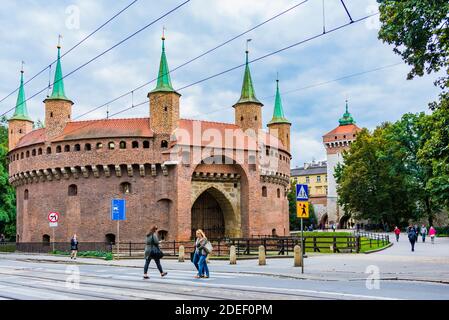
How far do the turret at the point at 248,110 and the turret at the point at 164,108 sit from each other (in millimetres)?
7295

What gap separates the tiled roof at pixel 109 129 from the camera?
4059 cm

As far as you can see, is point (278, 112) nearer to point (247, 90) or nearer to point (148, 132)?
point (247, 90)

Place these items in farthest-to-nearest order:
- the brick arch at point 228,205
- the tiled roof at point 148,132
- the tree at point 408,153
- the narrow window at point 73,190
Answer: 1. the tree at point 408,153
2. the brick arch at point 228,205
3. the narrow window at point 73,190
4. the tiled roof at point 148,132

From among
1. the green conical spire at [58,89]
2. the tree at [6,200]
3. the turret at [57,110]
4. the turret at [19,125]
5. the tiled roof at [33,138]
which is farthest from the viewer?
the tree at [6,200]

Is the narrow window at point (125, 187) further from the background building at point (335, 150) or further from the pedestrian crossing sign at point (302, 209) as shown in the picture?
the background building at point (335, 150)

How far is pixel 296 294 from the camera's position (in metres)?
11.4

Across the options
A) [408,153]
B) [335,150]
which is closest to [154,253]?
[408,153]

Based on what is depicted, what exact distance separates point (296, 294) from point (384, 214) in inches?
2116

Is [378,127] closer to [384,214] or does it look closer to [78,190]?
[384,214]

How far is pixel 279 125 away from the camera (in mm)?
53938

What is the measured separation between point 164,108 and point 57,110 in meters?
9.45

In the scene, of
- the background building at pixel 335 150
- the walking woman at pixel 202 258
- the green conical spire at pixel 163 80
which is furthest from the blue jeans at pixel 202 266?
the background building at pixel 335 150
